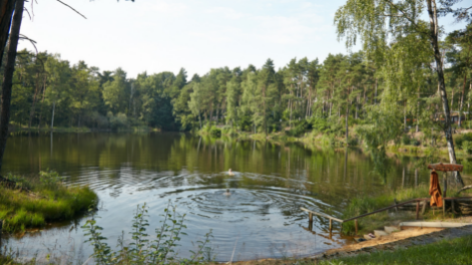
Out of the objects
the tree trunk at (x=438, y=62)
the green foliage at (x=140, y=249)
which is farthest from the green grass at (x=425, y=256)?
the tree trunk at (x=438, y=62)

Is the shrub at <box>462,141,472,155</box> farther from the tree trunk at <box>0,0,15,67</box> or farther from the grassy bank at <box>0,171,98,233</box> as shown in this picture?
the tree trunk at <box>0,0,15,67</box>

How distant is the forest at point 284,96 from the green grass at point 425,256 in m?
10.4

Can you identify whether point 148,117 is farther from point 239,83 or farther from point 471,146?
point 471,146

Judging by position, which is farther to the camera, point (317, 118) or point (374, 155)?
point (317, 118)

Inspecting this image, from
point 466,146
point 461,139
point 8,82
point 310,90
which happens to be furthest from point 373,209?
point 310,90

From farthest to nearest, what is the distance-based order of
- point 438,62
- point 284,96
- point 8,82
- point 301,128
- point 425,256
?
1. point 284,96
2. point 301,128
3. point 438,62
4. point 8,82
5. point 425,256

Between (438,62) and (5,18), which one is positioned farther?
(438,62)

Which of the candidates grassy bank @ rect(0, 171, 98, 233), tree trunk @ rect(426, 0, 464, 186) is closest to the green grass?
tree trunk @ rect(426, 0, 464, 186)

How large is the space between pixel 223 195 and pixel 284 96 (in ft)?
216

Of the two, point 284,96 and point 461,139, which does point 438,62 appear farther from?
point 284,96

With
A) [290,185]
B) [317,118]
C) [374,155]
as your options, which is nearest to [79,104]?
[317,118]

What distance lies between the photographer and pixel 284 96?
3329 inches

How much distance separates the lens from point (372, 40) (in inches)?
676

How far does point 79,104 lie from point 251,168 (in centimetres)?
6761
